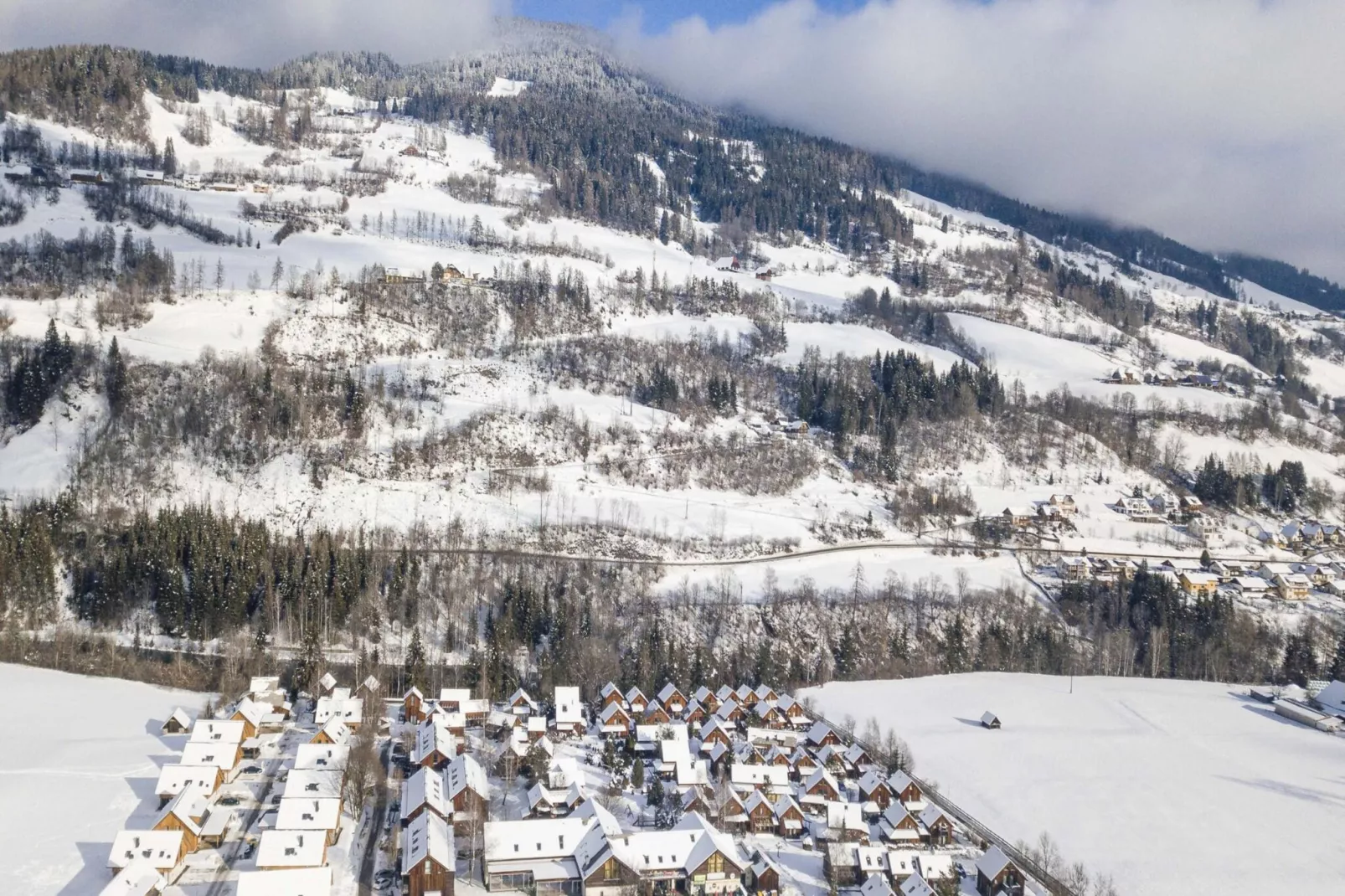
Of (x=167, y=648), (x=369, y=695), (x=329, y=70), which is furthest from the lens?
Answer: (x=329, y=70)

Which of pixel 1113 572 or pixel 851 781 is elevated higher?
pixel 1113 572

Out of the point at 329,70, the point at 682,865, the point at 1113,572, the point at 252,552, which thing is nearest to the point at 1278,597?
the point at 1113,572

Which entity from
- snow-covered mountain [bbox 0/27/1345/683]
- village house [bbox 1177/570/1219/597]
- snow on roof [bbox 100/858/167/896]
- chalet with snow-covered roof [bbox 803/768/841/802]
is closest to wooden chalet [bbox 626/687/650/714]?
chalet with snow-covered roof [bbox 803/768/841/802]

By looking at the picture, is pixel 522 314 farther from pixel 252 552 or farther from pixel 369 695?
pixel 369 695

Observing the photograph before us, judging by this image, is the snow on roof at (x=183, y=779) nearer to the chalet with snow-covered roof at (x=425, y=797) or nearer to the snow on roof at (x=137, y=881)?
the snow on roof at (x=137, y=881)

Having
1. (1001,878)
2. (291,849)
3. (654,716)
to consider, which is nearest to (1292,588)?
(1001,878)

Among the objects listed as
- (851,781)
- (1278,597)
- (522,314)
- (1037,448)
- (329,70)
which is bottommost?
(851,781)

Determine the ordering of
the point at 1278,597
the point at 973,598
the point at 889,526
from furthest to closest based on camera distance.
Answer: the point at 889,526 → the point at 1278,597 → the point at 973,598
